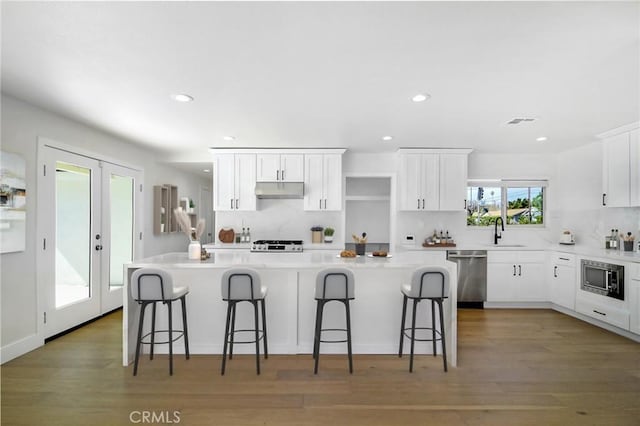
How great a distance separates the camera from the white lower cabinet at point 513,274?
5.05 meters

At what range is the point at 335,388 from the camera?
2635 millimetres

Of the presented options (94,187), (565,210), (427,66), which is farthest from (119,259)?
(565,210)

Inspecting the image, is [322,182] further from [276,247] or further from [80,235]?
[80,235]

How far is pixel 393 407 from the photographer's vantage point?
2.38m

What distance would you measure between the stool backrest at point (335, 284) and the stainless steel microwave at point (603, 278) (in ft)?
10.9

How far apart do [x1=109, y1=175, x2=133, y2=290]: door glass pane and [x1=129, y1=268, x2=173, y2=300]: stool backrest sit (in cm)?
226

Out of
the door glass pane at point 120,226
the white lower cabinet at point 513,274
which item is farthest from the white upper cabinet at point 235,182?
the white lower cabinet at point 513,274

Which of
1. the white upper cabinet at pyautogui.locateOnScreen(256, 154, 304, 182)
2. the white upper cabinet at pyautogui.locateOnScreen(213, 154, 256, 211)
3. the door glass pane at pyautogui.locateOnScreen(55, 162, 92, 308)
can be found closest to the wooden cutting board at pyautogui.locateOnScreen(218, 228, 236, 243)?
the white upper cabinet at pyautogui.locateOnScreen(213, 154, 256, 211)

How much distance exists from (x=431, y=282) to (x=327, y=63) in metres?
1.95

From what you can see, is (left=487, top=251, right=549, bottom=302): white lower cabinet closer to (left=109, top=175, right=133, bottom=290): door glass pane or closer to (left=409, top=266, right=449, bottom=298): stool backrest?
(left=409, top=266, right=449, bottom=298): stool backrest

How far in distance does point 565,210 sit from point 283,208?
4.70m

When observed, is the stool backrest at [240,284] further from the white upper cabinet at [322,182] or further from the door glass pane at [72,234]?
the white upper cabinet at [322,182]

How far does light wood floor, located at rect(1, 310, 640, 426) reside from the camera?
89.3 inches

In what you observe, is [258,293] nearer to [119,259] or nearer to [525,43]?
[525,43]
